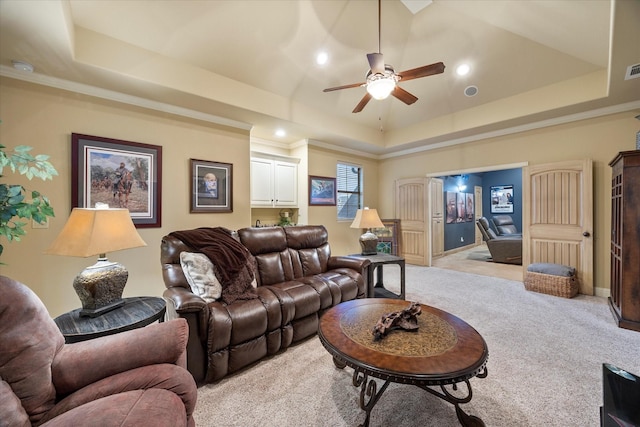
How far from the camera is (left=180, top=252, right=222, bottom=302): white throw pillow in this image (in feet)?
6.97

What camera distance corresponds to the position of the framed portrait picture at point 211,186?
11.9 ft

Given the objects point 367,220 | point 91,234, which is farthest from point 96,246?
point 367,220

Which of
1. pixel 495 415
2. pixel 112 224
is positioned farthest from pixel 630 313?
pixel 112 224

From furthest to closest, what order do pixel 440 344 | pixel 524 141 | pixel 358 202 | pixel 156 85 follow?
pixel 358 202
pixel 524 141
pixel 156 85
pixel 440 344

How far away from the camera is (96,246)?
1.64 metres

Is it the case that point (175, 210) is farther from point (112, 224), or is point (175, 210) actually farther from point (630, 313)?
point (630, 313)

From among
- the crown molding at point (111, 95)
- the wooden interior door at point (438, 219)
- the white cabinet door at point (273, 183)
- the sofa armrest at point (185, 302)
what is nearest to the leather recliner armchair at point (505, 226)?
the wooden interior door at point (438, 219)

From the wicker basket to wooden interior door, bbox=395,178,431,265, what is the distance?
6.24 ft

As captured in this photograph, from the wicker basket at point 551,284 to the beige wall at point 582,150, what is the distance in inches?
20.6

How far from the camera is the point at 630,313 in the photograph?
8.84 ft

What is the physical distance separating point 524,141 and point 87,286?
5.97 metres

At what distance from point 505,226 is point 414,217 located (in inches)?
152

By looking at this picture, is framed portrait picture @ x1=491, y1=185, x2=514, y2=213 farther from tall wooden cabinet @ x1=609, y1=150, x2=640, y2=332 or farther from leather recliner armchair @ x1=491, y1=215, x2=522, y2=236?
tall wooden cabinet @ x1=609, y1=150, x2=640, y2=332

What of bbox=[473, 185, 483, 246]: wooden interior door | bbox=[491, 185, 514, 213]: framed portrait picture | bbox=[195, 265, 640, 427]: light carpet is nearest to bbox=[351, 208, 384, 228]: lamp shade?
bbox=[195, 265, 640, 427]: light carpet
